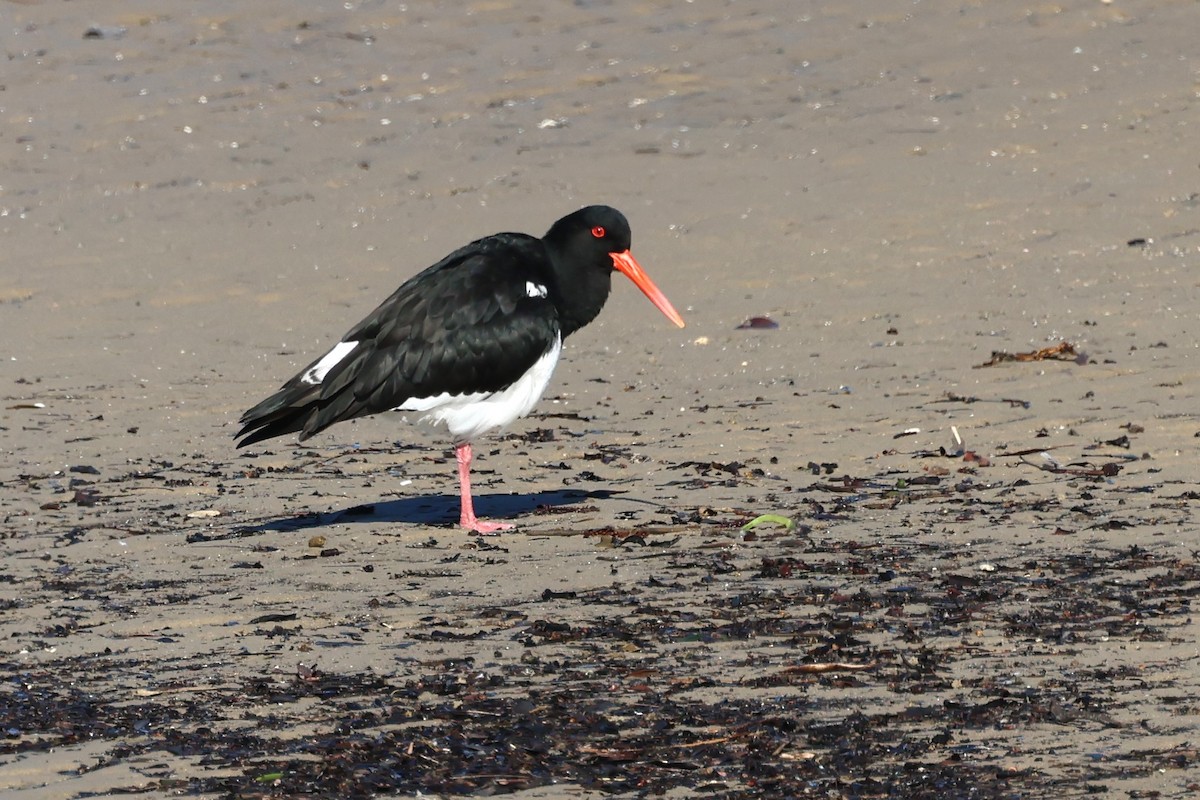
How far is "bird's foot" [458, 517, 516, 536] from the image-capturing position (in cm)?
845

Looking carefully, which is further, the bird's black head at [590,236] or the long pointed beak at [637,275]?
the long pointed beak at [637,275]

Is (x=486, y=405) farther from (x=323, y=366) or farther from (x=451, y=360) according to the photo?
(x=323, y=366)

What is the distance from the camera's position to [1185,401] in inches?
381

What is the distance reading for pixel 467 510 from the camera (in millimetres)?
8664

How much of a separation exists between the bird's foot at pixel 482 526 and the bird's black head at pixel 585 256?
118cm

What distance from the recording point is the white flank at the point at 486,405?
879 cm

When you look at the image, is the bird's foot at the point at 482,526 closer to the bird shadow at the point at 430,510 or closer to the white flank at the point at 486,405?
the bird shadow at the point at 430,510

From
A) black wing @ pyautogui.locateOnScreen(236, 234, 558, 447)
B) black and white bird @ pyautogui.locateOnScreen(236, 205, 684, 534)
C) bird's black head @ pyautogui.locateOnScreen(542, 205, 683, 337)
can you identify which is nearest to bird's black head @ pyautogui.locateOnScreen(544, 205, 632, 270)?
bird's black head @ pyautogui.locateOnScreen(542, 205, 683, 337)

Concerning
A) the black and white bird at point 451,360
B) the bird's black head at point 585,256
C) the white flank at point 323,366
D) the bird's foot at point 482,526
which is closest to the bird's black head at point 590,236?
the bird's black head at point 585,256

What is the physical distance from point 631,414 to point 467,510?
2414 mm

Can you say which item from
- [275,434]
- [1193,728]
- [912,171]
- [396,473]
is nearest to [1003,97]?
[912,171]

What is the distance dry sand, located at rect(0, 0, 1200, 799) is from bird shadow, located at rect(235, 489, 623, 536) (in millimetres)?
39

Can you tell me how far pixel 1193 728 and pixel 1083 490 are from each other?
3.17m

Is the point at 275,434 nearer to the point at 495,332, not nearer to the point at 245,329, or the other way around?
the point at 495,332
